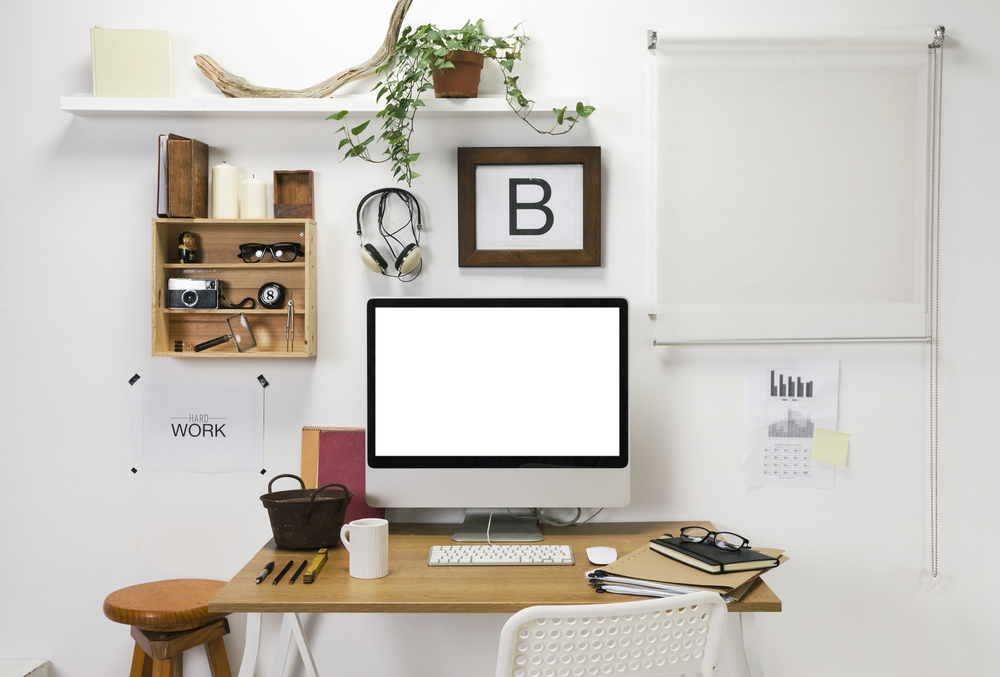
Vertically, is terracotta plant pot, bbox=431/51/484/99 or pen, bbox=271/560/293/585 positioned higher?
terracotta plant pot, bbox=431/51/484/99

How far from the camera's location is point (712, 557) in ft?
4.54

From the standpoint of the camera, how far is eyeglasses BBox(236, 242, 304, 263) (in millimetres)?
1783

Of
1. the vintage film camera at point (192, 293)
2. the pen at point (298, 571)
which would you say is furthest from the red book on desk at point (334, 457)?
the vintage film camera at point (192, 293)

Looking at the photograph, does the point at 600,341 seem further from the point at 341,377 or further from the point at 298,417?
the point at 298,417

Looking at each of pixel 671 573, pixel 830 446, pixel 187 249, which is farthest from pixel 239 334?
pixel 830 446

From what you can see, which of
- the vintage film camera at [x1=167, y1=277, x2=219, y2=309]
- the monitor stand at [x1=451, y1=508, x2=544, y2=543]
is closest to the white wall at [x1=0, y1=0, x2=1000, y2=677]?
the vintage film camera at [x1=167, y1=277, x2=219, y2=309]

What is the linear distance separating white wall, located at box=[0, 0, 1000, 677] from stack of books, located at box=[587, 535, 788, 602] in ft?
1.24

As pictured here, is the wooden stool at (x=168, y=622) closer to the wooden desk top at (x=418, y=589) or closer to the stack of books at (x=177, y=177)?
the wooden desk top at (x=418, y=589)

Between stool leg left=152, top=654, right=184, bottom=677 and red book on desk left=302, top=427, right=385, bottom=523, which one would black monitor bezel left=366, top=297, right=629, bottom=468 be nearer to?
red book on desk left=302, top=427, right=385, bottom=523

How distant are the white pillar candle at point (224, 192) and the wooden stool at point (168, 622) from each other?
944 mm

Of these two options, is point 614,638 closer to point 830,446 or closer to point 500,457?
point 500,457

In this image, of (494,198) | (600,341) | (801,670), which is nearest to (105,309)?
(494,198)

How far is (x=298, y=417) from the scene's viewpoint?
1827 millimetres

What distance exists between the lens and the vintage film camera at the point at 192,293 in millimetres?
1733
